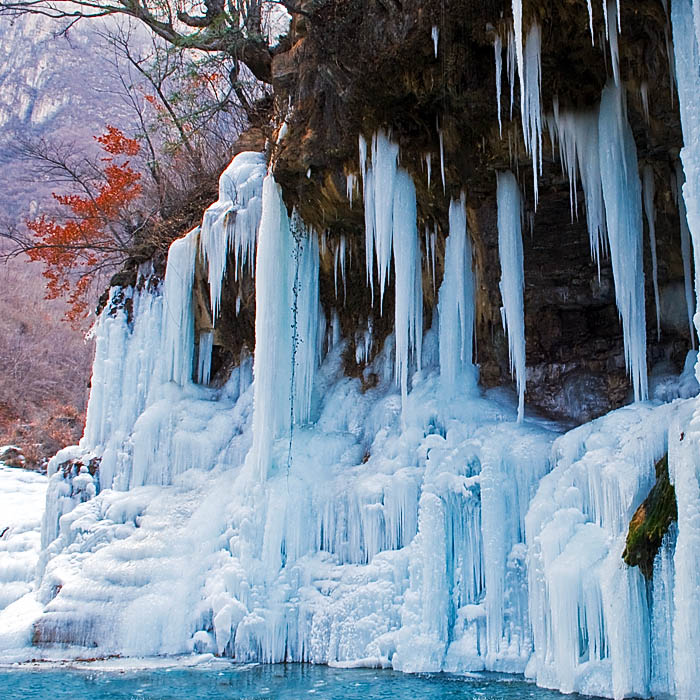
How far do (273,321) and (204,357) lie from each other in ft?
8.02

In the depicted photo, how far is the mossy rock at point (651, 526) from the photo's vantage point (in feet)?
16.7

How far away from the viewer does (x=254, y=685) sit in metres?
6.27

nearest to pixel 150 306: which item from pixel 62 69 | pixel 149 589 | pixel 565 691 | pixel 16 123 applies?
pixel 149 589

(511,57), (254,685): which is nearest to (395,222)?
(511,57)

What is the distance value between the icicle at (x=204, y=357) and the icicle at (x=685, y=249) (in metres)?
5.93

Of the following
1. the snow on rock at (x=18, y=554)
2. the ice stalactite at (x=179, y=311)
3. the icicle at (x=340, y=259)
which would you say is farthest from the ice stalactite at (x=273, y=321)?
the snow on rock at (x=18, y=554)

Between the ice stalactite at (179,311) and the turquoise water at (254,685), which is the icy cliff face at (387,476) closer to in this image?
the ice stalactite at (179,311)

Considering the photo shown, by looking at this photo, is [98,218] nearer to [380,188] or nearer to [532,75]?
[380,188]

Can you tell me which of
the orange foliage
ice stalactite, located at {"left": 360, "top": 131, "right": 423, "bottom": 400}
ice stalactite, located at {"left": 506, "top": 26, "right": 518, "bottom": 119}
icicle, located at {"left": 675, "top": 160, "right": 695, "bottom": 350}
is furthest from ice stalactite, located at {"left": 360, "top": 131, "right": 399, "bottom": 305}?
the orange foliage

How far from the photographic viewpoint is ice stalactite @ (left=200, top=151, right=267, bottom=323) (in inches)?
401

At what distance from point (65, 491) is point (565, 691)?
272 inches

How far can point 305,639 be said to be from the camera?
7.45 metres

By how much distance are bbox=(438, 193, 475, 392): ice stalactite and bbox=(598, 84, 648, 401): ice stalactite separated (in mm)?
1668

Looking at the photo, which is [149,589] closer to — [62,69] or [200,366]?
[200,366]
